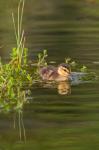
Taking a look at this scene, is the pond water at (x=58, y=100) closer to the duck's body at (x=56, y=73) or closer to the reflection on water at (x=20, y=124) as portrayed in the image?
the reflection on water at (x=20, y=124)

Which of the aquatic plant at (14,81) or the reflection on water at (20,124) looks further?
the aquatic plant at (14,81)

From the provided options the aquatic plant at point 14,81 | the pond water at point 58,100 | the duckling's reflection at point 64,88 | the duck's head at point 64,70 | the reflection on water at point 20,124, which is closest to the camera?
the pond water at point 58,100

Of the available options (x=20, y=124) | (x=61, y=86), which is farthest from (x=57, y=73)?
(x=20, y=124)

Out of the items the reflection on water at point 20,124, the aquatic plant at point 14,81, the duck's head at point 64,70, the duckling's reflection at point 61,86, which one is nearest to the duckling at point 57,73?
the duck's head at point 64,70

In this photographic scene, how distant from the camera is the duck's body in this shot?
44.2 ft

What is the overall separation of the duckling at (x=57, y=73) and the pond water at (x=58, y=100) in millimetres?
472

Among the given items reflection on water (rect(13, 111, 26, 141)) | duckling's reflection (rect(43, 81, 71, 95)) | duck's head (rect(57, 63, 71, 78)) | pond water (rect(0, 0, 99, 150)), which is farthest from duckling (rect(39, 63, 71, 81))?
reflection on water (rect(13, 111, 26, 141))

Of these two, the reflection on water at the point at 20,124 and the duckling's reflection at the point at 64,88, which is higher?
the duckling's reflection at the point at 64,88

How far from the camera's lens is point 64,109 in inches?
435

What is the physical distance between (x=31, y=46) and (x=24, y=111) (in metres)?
6.49

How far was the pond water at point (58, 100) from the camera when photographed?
939cm

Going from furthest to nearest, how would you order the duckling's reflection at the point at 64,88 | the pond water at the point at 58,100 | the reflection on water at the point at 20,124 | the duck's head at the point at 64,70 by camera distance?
1. the duck's head at the point at 64,70
2. the duckling's reflection at the point at 64,88
3. the reflection on water at the point at 20,124
4. the pond water at the point at 58,100

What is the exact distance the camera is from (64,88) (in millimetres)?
12781

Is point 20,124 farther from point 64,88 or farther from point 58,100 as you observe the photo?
point 64,88
